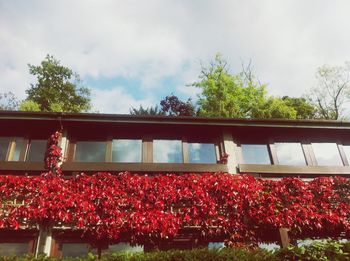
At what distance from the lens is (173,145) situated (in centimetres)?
1295

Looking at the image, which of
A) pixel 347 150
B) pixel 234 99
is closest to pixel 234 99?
pixel 234 99

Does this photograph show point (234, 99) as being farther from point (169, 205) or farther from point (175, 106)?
point (169, 205)

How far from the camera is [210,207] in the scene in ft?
35.0

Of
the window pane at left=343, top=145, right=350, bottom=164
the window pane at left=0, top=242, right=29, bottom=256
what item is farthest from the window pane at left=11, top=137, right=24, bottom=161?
the window pane at left=343, top=145, right=350, bottom=164

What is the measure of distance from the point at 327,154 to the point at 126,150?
8.71 m

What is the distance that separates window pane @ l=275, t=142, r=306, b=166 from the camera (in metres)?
13.1

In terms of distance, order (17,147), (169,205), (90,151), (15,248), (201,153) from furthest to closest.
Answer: (201,153) → (90,151) → (17,147) → (169,205) → (15,248)

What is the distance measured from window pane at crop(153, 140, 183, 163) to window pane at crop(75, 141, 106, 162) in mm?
2097

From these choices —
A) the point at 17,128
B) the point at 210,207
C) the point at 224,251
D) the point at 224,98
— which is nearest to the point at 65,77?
the point at 224,98

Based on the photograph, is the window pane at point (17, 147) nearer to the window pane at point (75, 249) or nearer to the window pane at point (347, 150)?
the window pane at point (75, 249)

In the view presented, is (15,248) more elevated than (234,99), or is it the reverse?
(234,99)

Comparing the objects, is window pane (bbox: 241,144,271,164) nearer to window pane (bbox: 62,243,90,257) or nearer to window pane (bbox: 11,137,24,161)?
window pane (bbox: 62,243,90,257)

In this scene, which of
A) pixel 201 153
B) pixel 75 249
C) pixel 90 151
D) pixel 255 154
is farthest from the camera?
pixel 255 154

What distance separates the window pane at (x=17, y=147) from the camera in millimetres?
11984
